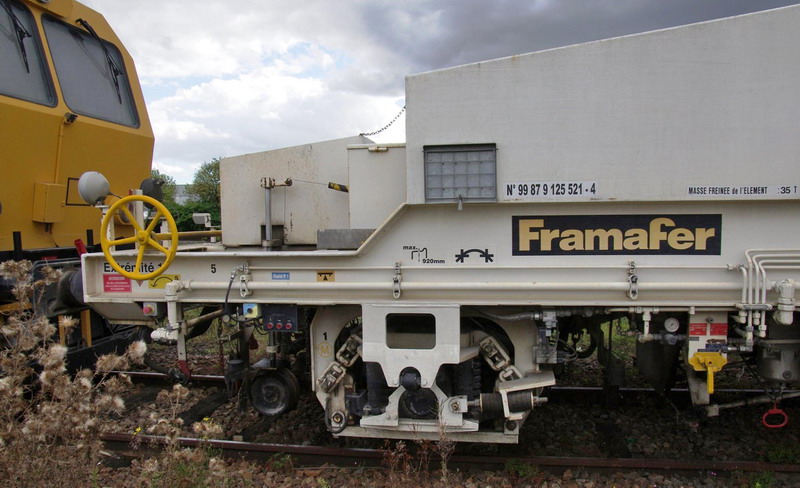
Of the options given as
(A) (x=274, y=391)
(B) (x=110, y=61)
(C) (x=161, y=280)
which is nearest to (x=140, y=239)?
(C) (x=161, y=280)

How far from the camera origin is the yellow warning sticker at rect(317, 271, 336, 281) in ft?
11.3

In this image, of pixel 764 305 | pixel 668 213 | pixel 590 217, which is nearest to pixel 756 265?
pixel 764 305

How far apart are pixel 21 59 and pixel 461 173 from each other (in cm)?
434

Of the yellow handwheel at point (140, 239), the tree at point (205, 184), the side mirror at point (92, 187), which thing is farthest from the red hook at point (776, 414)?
the tree at point (205, 184)

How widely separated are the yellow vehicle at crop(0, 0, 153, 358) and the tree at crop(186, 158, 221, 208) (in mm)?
30709

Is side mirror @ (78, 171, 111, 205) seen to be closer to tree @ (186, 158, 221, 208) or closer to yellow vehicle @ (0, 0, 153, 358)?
yellow vehicle @ (0, 0, 153, 358)

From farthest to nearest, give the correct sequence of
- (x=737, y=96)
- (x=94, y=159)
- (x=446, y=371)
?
(x=94, y=159)
(x=446, y=371)
(x=737, y=96)

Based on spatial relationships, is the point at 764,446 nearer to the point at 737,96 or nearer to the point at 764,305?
the point at 764,305

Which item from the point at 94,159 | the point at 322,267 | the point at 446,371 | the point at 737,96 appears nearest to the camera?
the point at 737,96

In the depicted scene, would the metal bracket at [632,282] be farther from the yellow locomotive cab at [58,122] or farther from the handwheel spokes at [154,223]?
the yellow locomotive cab at [58,122]

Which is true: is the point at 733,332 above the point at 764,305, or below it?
below

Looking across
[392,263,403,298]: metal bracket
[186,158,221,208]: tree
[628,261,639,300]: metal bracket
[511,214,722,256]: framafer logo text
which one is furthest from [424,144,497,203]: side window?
[186,158,221,208]: tree

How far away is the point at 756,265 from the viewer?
3.07 meters

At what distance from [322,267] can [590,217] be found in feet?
5.96
